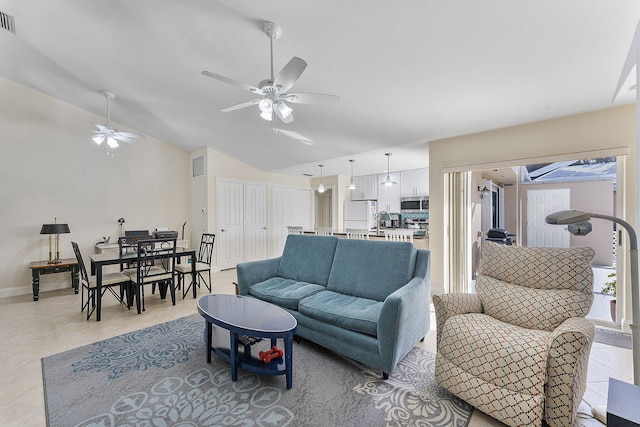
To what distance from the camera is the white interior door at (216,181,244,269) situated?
5.84 meters

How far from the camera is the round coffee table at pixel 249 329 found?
1.83m

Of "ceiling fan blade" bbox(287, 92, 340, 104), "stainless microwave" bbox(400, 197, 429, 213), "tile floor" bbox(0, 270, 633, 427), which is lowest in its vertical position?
"tile floor" bbox(0, 270, 633, 427)

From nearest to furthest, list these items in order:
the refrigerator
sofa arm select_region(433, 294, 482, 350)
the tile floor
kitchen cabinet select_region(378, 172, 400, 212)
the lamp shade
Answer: the tile floor
sofa arm select_region(433, 294, 482, 350)
the lamp shade
kitchen cabinet select_region(378, 172, 400, 212)
the refrigerator

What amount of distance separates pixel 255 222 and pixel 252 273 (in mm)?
3529

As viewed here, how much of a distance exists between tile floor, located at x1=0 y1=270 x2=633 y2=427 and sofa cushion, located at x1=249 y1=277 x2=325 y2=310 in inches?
46.8

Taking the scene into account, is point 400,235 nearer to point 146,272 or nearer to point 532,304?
point 532,304

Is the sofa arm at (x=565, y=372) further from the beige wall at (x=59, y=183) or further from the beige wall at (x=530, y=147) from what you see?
the beige wall at (x=59, y=183)

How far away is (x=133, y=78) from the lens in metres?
3.53

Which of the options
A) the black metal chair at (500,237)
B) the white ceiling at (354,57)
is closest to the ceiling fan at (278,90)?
the white ceiling at (354,57)

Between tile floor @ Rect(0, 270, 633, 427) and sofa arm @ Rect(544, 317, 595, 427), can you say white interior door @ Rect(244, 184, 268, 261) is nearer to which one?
tile floor @ Rect(0, 270, 633, 427)

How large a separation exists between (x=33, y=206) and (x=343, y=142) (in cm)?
507

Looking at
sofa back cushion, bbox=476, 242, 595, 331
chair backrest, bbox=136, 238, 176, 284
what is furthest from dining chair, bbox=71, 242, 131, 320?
sofa back cushion, bbox=476, 242, 595, 331

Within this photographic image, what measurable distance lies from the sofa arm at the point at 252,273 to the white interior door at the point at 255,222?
10.4 feet

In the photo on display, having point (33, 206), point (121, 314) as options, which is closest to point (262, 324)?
point (121, 314)
